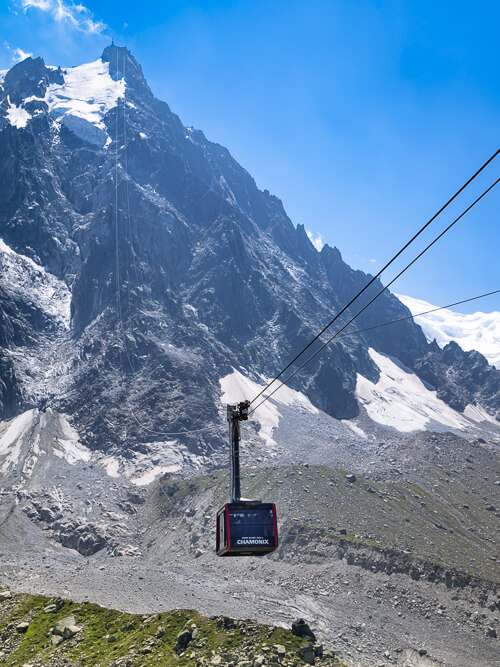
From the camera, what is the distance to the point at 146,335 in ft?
653

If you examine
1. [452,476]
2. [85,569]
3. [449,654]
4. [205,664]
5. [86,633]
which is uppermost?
[452,476]

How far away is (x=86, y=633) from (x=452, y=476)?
116 meters

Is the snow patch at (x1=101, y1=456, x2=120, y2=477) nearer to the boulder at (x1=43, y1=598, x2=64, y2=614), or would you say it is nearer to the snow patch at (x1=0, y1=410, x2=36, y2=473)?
the snow patch at (x1=0, y1=410, x2=36, y2=473)

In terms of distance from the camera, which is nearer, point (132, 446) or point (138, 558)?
point (138, 558)

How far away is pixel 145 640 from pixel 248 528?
27.2 m

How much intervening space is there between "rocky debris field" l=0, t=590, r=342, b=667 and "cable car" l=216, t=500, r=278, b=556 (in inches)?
675

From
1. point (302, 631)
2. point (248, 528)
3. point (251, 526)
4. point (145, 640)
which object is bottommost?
point (145, 640)

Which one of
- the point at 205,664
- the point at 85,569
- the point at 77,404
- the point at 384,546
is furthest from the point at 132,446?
the point at 205,664

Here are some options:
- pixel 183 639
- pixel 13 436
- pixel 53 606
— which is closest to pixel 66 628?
pixel 53 606

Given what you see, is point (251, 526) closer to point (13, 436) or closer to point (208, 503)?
point (208, 503)

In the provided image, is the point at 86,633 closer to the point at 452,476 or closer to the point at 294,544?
Answer: the point at 294,544

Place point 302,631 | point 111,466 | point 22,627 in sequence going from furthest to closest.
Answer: point 111,466
point 22,627
point 302,631

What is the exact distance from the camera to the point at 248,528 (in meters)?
30.1

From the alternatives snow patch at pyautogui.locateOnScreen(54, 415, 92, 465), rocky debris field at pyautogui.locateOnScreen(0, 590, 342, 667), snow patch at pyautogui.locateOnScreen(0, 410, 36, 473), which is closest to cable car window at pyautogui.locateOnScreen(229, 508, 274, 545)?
rocky debris field at pyautogui.locateOnScreen(0, 590, 342, 667)
